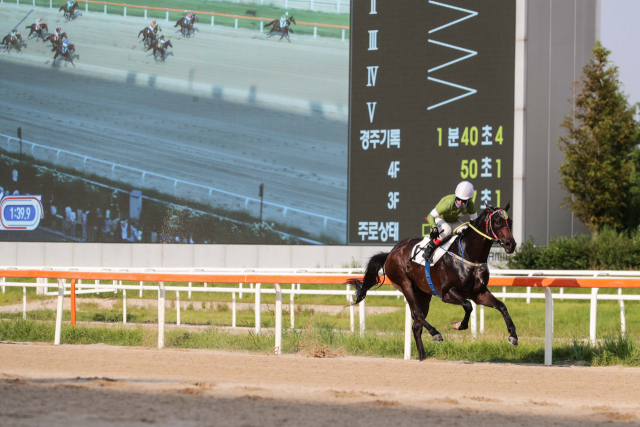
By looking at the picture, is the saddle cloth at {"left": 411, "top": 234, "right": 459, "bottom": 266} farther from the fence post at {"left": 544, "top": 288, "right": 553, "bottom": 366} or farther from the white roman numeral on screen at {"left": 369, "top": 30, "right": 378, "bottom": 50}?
the white roman numeral on screen at {"left": 369, "top": 30, "right": 378, "bottom": 50}

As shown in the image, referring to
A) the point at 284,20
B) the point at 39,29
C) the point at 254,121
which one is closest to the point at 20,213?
the point at 39,29

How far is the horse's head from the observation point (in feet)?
19.3

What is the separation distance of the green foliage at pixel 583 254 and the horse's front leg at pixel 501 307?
8.60 meters

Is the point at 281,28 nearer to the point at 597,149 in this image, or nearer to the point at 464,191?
the point at 597,149

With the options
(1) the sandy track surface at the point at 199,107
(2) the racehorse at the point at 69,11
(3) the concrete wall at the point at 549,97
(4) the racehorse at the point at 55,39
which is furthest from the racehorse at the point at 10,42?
(3) the concrete wall at the point at 549,97

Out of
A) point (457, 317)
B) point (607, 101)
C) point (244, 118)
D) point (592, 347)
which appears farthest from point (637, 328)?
point (244, 118)

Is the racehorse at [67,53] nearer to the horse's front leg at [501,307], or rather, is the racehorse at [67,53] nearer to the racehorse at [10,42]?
the racehorse at [10,42]

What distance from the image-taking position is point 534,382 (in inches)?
205

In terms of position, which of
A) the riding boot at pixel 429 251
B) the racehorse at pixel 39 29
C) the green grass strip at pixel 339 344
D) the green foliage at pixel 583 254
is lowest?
the green grass strip at pixel 339 344

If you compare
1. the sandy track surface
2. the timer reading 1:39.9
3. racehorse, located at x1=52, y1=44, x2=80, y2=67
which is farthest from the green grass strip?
racehorse, located at x1=52, y1=44, x2=80, y2=67

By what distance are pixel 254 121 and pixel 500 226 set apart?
416 inches

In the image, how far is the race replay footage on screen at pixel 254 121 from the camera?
Answer: 543 inches

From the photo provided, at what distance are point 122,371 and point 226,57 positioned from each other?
11.8 metres

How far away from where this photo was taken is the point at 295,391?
470 centimetres
